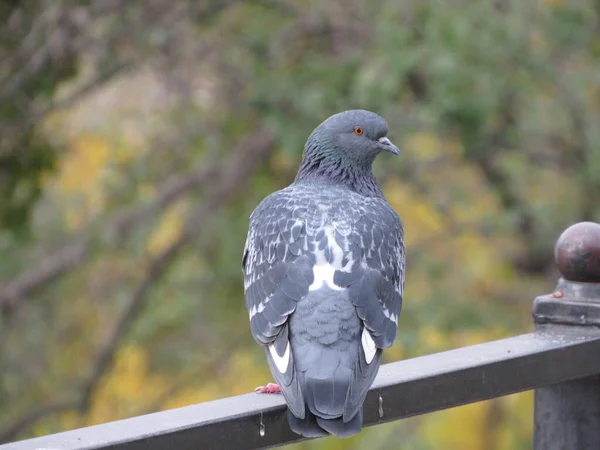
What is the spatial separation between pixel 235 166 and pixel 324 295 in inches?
201

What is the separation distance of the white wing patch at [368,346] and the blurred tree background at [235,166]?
126 inches

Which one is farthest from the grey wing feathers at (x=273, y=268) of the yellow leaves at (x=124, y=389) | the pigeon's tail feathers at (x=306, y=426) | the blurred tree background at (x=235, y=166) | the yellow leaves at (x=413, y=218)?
the yellow leaves at (x=413, y=218)

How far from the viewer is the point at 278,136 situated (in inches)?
253

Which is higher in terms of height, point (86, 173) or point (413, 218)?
point (86, 173)

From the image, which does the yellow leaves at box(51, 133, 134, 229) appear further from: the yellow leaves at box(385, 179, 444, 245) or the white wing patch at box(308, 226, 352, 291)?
the white wing patch at box(308, 226, 352, 291)

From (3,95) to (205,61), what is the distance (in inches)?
70.4

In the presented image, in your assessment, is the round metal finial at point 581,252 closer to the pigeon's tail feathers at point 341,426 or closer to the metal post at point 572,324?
the metal post at point 572,324

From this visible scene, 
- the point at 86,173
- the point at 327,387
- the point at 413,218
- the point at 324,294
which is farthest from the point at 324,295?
the point at 86,173

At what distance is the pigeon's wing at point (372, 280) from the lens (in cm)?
257

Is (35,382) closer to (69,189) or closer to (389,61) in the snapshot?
(69,189)

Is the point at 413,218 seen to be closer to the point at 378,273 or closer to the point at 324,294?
the point at 378,273

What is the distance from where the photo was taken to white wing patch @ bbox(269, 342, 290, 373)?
2615 mm

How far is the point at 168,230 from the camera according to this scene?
9508mm

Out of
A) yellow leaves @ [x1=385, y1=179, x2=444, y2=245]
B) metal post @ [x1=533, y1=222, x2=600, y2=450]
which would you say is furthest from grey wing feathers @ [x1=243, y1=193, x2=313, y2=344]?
yellow leaves @ [x1=385, y1=179, x2=444, y2=245]
